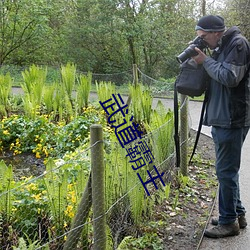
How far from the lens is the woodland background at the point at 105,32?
52.1ft

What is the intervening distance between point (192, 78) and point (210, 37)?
36 cm

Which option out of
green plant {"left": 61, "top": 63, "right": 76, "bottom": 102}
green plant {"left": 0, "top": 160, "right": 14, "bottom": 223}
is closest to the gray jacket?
green plant {"left": 0, "top": 160, "right": 14, "bottom": 223}

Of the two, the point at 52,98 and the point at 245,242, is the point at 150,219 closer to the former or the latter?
the point at 245,242

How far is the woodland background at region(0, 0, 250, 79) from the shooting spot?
15.9 meters

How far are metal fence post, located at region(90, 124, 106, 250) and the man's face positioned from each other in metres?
1.28

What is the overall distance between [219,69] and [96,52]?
14724 millimetres

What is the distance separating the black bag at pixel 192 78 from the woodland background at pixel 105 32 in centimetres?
1275

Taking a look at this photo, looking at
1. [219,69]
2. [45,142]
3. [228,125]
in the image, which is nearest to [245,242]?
[228,125]

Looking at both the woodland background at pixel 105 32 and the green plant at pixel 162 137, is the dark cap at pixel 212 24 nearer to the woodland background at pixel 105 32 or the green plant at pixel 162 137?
the green plant at pixel 162 137

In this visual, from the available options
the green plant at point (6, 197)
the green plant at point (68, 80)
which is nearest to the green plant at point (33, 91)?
the green plant at point (68, 80)

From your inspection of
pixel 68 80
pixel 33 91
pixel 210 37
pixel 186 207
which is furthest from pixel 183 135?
pixel 68 80

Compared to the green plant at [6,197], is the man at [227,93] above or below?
above

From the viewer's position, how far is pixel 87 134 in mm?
5785

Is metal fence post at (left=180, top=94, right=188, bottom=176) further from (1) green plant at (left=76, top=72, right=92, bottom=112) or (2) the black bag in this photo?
(1) green plant at (left=76, top=72, right=92, bottom=112)
